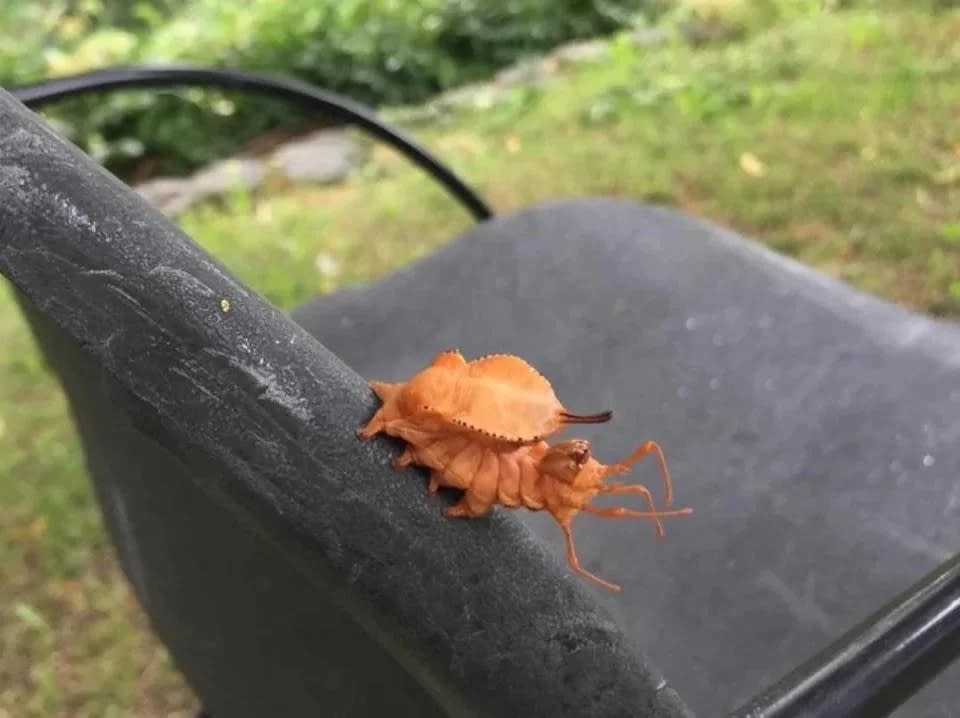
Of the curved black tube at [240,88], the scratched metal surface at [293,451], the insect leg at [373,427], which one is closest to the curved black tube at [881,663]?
the scratched metal surface at [293,451]

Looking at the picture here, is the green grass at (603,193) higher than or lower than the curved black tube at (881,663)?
higher

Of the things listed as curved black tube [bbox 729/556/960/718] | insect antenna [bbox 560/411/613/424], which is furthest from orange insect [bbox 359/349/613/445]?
curved black tube [bbox 729/556/960/718]

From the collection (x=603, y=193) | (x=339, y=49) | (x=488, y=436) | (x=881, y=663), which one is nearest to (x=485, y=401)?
(x=488, y=436)

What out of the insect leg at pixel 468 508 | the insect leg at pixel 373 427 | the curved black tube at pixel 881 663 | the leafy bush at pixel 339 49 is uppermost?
the leafy bush at pixel 339 49

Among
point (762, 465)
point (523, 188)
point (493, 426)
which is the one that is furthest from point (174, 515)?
point (523, 188)

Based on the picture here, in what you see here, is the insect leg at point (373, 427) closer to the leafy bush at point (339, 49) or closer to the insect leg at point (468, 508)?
the insect leg at point (468, 508)

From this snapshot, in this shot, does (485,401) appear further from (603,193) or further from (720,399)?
(603,193)

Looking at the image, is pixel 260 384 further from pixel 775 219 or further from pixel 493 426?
pixel 775 219
